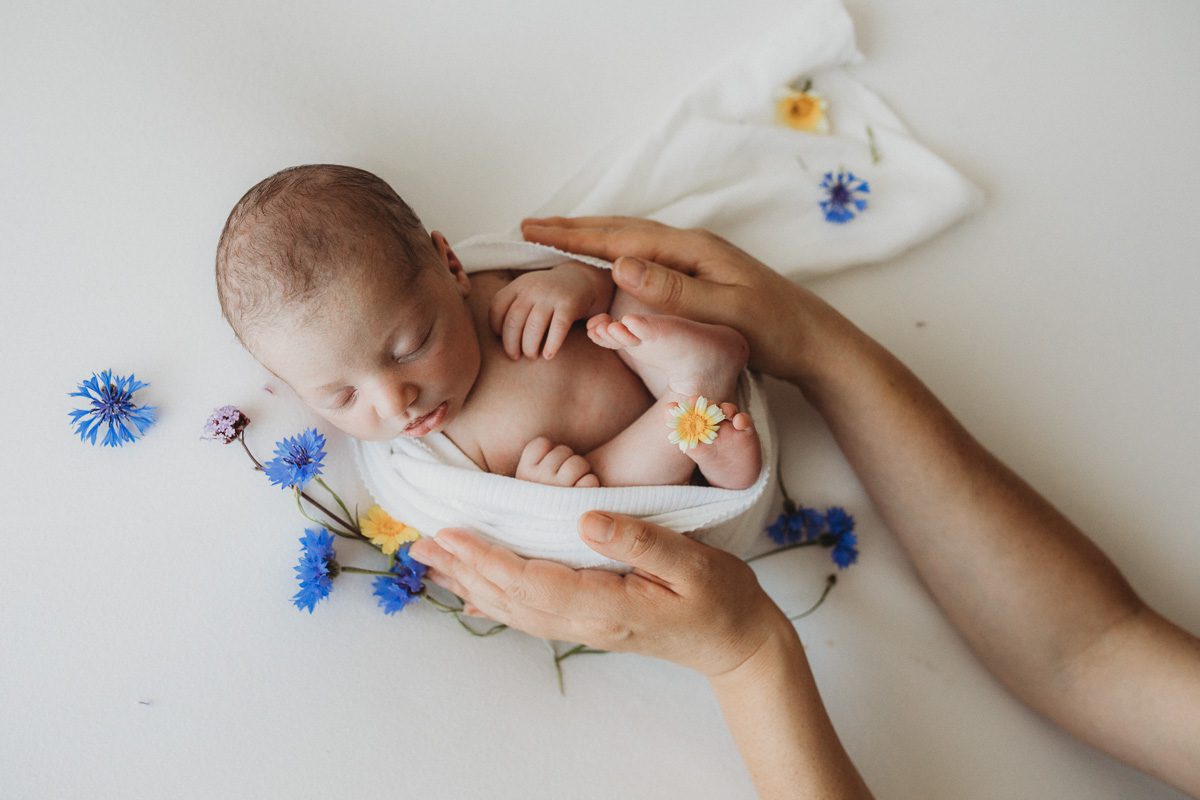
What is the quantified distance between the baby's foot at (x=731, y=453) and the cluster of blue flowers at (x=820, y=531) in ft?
0.90

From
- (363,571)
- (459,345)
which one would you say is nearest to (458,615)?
(363,571)

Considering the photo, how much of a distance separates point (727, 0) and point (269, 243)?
1135 mm

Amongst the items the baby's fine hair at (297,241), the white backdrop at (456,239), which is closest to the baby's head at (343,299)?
the baby's fine hair at (297,241)

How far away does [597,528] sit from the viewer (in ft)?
3.64

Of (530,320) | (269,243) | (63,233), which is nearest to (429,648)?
(530,320)

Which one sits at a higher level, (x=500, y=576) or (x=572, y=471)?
(x=572, y=471)

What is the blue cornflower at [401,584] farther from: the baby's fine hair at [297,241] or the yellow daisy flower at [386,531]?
the baby's fine hair at [297,241]

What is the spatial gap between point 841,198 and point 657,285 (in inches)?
24.8

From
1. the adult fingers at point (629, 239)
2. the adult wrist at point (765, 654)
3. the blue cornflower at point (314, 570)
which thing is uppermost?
the adult fingers at point (629, 239)

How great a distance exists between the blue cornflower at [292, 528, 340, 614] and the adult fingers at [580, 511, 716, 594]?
425 mm

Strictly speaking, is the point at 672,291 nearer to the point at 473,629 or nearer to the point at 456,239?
the point at 456,239

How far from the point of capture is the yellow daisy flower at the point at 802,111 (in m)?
1.71

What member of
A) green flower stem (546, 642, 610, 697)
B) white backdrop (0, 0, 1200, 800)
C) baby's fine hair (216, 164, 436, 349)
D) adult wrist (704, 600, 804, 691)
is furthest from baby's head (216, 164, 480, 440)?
adult wrist (704, 600, 804, 691)

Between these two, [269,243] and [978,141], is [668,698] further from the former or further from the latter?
[978,141]
